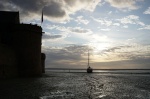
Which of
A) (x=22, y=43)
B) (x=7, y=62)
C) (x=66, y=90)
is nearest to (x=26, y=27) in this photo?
(x=22, y=43)

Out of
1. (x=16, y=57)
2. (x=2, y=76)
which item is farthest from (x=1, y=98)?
(x=16, y=57)

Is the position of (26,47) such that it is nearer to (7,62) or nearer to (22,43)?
(22,43)

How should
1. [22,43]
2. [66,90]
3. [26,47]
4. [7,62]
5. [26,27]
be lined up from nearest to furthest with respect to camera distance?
[66,90]
[7,62]
[22,43]
[26,27]
[26,47]

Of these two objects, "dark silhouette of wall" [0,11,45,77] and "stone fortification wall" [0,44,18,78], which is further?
"dark silhouette of wall" [0,11,45,77]

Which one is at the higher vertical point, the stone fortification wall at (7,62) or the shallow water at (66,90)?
the stone fortification wall at (7,62)

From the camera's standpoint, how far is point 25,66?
37.1 meters

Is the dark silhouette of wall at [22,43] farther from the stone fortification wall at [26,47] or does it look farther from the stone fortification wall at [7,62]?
the stone fortification wall at [7,62]

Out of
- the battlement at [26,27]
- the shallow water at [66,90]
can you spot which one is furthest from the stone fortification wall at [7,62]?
the battlement at [26,27]

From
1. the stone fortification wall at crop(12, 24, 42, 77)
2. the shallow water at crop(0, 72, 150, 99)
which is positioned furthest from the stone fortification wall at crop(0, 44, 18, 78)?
the shallow water at crop(0, 72, 150, 99)

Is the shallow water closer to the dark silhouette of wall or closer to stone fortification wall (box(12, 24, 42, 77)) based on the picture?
the dark silhouette of wall

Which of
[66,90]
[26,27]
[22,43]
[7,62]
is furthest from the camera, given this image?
[26,27]

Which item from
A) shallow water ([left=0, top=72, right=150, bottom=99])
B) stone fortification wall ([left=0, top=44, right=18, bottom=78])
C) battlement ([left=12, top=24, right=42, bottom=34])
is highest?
battlement ([left=12, top=24, right=42, bottom=34])

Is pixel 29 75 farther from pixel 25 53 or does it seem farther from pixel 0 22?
pixel 0 22

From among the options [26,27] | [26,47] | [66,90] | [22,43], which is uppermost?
[26,27]
